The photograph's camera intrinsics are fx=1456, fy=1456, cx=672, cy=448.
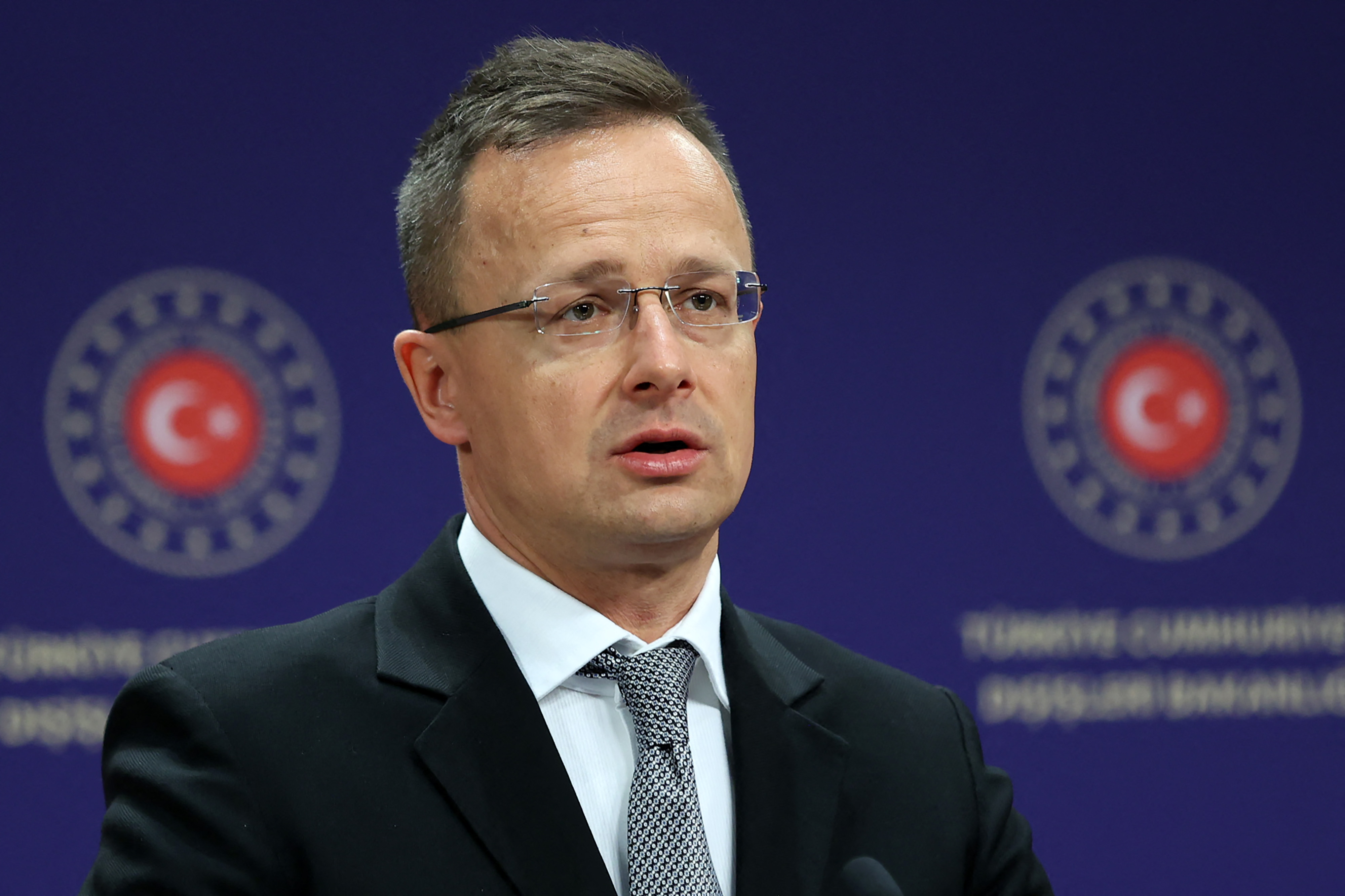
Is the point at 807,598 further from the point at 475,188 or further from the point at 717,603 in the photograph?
the point at 475,188

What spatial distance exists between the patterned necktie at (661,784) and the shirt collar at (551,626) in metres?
0.02

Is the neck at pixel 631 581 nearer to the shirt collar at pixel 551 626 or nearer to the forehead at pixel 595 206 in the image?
the shirt collar at pixel 551 626

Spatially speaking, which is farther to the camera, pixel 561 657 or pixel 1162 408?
pixel 1162 408

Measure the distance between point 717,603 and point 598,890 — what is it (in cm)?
39

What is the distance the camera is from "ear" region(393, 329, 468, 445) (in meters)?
1.56

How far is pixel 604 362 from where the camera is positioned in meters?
1.43

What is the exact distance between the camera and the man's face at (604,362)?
1417 millimetres

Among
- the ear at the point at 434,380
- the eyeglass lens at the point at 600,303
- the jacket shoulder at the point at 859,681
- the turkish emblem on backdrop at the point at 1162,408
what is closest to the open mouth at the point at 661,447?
the eyeglass lens at the point at 600,303

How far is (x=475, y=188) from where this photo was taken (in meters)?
1.51

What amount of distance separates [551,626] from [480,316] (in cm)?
32

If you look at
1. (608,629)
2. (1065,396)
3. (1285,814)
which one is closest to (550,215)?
(608,629)

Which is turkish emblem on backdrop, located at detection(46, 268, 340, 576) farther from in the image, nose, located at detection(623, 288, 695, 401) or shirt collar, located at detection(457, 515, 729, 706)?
nose, located at detection(623, 288, 695, 401)

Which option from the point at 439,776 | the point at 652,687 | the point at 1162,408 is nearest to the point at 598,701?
the point at 652,687

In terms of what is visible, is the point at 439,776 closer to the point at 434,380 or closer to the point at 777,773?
the point at 777,773
